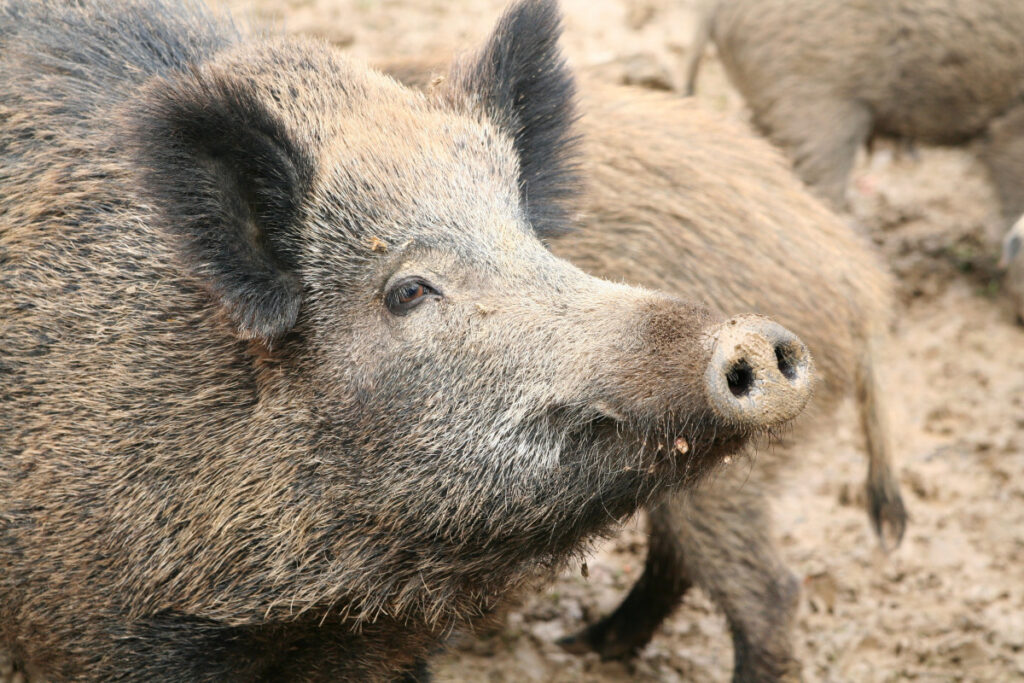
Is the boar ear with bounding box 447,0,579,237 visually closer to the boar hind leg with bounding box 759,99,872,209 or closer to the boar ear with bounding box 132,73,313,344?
the boar ear with bounding box 132,73,313,344

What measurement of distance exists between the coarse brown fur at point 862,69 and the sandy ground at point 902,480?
0.56m

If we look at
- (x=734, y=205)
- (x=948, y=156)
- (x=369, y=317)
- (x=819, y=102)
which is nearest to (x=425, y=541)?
(x=369, y=317)

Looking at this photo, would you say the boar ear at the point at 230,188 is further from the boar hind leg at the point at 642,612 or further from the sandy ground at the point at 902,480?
the boar hind leg at the point at 642,612

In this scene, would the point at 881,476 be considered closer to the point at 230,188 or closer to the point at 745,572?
the point at 745,572

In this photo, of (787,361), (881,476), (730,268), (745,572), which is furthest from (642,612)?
(787,361)

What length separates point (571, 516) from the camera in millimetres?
2725

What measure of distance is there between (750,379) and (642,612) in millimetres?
2334

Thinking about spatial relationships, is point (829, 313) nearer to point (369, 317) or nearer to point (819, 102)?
point (369, 317)

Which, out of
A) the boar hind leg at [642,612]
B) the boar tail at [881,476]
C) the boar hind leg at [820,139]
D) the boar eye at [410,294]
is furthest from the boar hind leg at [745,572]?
the boar hind leg at [820,139]

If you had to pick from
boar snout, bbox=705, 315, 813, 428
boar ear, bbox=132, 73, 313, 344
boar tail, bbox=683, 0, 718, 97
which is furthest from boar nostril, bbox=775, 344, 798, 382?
boar tail, bbox=683, 0, 718, 97

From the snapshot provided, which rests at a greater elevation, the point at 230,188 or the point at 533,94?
the point at 230,188

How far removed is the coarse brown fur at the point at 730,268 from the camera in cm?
383

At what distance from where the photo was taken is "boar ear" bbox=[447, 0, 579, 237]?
320cm

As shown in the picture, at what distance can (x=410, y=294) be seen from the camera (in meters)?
2.77
